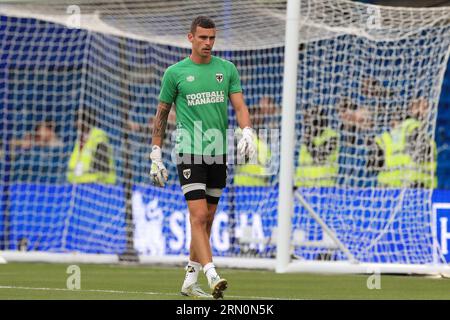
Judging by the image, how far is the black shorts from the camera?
415 inches

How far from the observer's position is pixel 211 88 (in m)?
10.7

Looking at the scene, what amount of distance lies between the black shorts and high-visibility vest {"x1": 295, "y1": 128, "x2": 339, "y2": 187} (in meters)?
5.27

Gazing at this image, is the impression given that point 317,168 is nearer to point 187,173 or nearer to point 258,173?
point 258,173

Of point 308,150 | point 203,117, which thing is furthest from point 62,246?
point 203,117

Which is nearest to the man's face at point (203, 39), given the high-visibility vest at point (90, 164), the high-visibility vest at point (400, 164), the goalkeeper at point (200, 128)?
the goalkeeper at point (200, 128)

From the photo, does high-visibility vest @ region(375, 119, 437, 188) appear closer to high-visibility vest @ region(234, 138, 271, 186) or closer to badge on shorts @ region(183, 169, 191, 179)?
high-visibility vest @ region(234, 138, 271, 186)

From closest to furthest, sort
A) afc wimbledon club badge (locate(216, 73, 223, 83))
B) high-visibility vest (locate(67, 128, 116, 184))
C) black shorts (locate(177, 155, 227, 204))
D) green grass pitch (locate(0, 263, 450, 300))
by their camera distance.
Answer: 1. black shorts (locate(177, 155, 227, 204))
2. afc wimbledon club badge (locate(216, 73, 223, 83))
3. green grass pitch (locate(0, 263, 450, 300))
4. high-visibility vest (locate(67, 128, 116, 184))

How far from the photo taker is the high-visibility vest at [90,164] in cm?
1767

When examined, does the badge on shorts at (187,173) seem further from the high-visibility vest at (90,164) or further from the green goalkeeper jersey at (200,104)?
the high-visibility vest at (90,164)

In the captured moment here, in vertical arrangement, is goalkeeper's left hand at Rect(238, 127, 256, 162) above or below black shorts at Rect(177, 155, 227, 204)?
above

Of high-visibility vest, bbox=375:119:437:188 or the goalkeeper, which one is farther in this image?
high-visibility vest, bbox=375:119:437:188

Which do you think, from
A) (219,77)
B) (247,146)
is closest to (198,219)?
(247,146)

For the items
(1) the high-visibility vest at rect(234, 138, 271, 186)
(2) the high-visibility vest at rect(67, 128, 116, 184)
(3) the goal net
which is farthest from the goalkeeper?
(2) the high-visibility vest at rect(67, 128, 116, 184)

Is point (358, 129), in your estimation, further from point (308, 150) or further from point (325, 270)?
point (325, 270)
